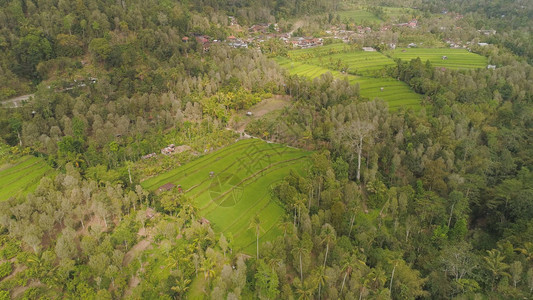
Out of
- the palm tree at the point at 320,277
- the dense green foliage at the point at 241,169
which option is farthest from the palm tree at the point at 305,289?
the palm tree at the point at 320,277

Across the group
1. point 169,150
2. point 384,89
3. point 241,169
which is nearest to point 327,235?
point 241,169

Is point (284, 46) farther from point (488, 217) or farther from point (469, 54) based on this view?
point (488, 217)

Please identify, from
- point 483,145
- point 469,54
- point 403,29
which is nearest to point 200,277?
point 483,145

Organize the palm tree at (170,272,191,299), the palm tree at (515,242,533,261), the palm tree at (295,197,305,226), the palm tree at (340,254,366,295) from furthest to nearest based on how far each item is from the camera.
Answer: the palm tree at (295,197,305,226) < the palm tree at (515,242,533,261) < the palm tree at (170,272,191,299) < the palm tree at (340,254,366,295)

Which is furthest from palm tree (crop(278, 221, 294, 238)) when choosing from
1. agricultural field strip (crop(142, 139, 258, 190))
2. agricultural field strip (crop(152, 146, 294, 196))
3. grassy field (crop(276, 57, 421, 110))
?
grassy field (crop(276, 57, 421, 110))

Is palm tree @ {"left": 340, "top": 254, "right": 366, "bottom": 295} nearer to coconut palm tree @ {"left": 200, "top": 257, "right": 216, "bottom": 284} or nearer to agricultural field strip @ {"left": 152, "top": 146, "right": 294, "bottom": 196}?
A: coconut palm tree @ {"left": 200, "top": 257, "right": 216, "bottom": 284}

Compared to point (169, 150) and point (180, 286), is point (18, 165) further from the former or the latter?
point (180, 286)
